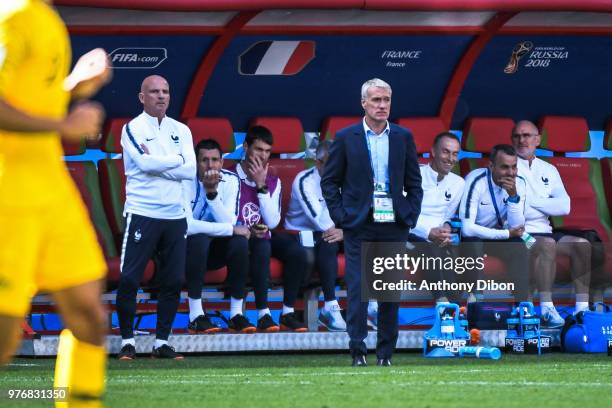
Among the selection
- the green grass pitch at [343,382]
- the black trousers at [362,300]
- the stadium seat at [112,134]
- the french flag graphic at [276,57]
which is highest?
the french flag graphic at [276,57]

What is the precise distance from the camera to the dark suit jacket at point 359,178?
338 inches

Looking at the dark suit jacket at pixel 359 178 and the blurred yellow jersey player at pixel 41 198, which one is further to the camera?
the dark suit jacket at pixel 359 178

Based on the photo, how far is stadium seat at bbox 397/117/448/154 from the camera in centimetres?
1141

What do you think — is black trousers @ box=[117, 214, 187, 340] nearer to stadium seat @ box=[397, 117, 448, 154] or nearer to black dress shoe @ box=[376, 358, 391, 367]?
black dress shoe @ box=[376, 358, 391, 367]

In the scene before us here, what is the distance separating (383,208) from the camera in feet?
27.9

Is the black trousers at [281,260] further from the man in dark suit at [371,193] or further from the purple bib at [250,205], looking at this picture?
the man in dark suit at [371,193]

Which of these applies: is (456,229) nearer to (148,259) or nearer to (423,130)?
(423,130)

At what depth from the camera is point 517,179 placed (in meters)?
11.2

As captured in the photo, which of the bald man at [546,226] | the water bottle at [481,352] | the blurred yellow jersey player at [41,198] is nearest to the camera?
the blurred yellow jersey player at [41,198]

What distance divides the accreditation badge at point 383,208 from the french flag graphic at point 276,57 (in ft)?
8.65

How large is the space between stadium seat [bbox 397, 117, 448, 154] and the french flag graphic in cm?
103

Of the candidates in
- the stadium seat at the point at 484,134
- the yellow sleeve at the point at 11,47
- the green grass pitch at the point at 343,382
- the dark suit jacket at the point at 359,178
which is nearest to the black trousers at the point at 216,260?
the green grass pitch at the point at 343,382

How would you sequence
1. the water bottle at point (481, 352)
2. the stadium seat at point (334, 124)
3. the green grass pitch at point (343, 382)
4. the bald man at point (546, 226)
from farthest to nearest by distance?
the stadium seat at point (334, 124), the bald man at point (546, 226), the water bottle at point (481, 352), the green grass pitch at point (343, 382)

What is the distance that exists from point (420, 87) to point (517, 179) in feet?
3.77
